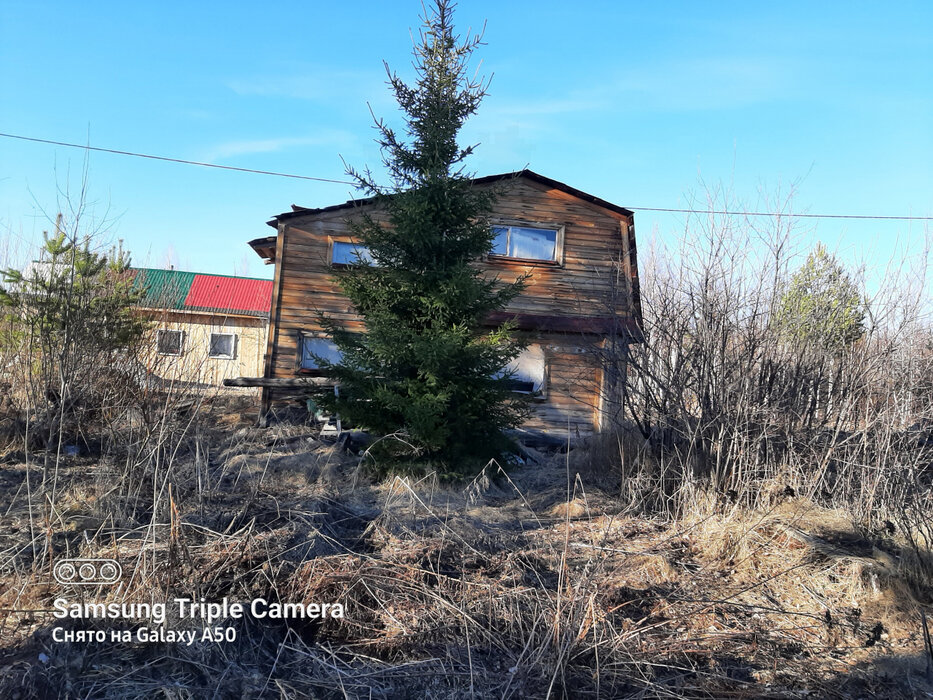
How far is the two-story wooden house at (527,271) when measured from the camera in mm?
14641

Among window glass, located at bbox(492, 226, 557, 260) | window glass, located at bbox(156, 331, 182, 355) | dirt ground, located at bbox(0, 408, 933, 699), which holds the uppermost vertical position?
window glass, located at bbox(492, 226, 557, 260)

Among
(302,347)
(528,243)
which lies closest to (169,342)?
(302,347)

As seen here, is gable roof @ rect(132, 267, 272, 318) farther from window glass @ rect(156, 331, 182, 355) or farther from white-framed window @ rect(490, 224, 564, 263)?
window glass @ rect(156, 331, 182, 355)

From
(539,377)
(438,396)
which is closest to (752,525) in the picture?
(438,396)

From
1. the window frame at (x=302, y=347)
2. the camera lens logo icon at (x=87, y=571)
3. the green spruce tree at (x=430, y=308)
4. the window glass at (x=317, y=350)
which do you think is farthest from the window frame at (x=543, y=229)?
the camera lens logo icon at (x=87, y=571)

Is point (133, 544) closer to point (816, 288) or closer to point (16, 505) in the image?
point (16, 505)

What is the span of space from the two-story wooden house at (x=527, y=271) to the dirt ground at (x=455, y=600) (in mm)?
8503

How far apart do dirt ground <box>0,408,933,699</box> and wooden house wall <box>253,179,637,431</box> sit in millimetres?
8529

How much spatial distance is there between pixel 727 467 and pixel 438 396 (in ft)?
11.1

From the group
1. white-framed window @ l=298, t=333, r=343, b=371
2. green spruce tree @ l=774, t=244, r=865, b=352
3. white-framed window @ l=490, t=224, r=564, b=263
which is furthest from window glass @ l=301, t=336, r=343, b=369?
green spruce tree @ l=774, t=244, r=865, b=352

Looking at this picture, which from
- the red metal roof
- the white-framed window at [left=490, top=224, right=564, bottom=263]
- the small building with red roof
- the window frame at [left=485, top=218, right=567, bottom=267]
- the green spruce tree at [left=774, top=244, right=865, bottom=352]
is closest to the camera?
the green spruce tree at [left=774, top=244, right=865, bottom=352]

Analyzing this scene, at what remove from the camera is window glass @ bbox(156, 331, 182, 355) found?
7.35 metres

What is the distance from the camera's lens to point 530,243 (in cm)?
1548

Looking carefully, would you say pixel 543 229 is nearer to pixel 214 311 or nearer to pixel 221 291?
pixel 214 311
